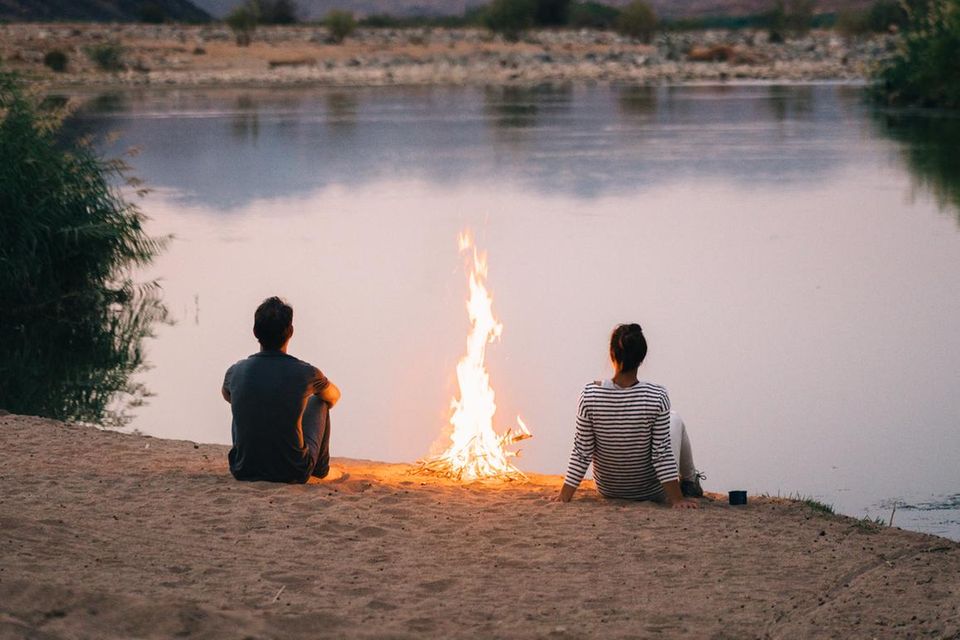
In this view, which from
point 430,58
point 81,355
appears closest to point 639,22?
point 430,58

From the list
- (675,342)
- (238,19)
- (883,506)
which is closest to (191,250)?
(675,342)

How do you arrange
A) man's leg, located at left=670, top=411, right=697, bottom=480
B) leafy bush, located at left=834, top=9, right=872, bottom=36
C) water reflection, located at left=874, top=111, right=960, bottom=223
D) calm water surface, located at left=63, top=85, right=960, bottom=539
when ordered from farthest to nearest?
1. leafy bush, located at left=834, top=9, right=872, bottom=36
2. water reflection, located at left=874, top=111, right=960, bottom=223
3. calm water surface, located at left=63, top=85, right=960, bottom=539
4. man's leg, located at left=670, top=411, right=697, bottom=480

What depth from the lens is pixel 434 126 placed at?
34.3 meters

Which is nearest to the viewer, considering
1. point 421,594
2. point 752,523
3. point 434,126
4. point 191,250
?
point 421,594

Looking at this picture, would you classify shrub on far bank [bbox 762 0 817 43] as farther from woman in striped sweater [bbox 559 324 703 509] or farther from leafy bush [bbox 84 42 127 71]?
woman in striped sweater [bbox 559 324 703 509]

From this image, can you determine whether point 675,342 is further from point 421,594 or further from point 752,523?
point 421,594

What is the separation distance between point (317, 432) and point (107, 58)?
5061 centimetres

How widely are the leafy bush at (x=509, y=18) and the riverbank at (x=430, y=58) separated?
27.6 inches

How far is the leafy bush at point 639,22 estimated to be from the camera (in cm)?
7394

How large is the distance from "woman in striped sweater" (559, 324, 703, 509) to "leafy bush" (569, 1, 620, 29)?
77842mm

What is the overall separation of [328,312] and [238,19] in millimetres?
59505

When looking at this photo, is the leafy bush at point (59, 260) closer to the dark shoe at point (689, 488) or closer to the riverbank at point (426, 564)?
the riverbank at point (426, 564)

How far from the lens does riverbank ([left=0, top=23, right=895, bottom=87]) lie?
54.2m

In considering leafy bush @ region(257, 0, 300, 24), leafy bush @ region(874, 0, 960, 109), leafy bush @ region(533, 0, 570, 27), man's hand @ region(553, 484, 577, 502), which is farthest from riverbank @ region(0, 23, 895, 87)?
man's hand @ region(553, 484, 577, 502)
